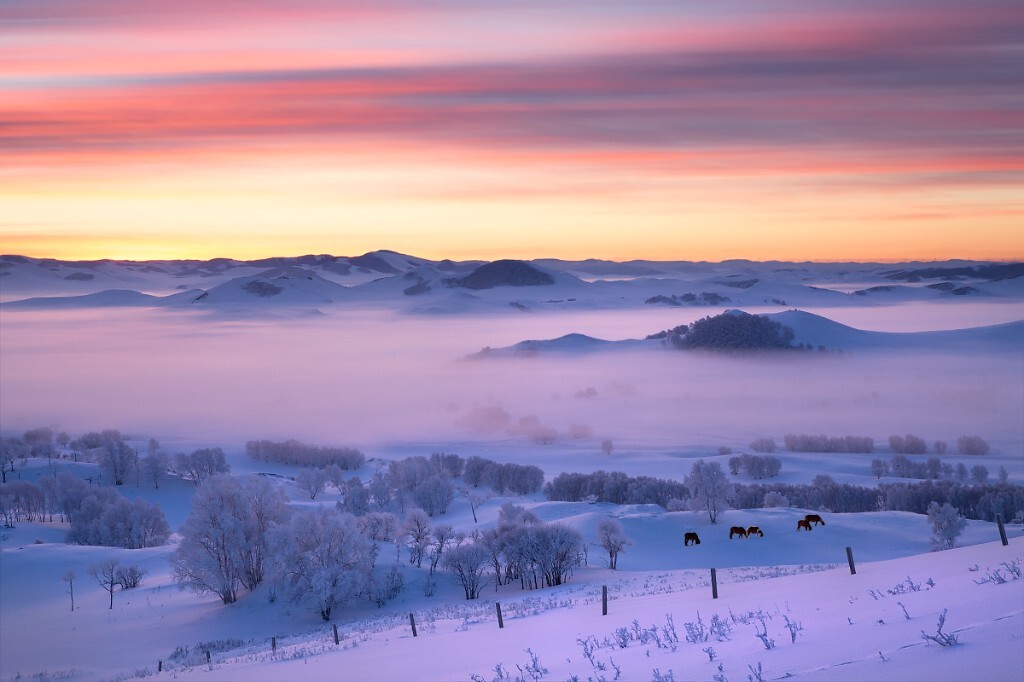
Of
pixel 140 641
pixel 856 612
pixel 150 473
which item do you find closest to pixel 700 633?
pixel 856 612

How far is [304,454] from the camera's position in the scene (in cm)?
12156

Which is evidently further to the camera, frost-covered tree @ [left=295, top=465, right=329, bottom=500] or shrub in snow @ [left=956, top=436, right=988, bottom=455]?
shrub in snow @ [left=956, top=436, right=988, bottom=455]

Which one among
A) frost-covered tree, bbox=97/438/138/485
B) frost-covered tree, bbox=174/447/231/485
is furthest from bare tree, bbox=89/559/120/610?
frost-covered tree, bbox=174/447/231/485

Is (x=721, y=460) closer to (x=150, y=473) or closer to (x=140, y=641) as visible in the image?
(x=150, y=473)

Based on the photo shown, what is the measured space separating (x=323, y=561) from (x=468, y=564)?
7.00 meters

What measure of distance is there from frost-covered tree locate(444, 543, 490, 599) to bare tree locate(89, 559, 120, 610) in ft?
56.6

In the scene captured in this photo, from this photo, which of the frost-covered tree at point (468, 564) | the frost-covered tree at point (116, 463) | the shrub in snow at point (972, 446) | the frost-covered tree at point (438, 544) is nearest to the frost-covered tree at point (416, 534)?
the frost-covered tree at point (438, 544)

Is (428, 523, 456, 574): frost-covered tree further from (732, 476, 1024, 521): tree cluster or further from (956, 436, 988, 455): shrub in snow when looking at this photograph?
(956, 436, 988, 455): shrub in snow

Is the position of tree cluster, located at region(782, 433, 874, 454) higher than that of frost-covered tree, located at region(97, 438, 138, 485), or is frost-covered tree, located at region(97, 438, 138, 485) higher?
frost-covered tree, located at region(97, 438, 138, 485)

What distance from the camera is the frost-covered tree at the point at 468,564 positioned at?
4072 cm

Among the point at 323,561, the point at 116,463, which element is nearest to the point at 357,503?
the point at 323,561

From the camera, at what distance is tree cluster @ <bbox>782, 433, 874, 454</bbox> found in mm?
125438

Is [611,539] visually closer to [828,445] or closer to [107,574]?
[107,574]

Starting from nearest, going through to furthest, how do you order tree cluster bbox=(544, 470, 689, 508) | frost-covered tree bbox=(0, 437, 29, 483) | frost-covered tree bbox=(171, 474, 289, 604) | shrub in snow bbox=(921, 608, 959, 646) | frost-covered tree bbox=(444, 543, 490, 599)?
shrub in snow bbox=(921, 608, 959, 646) < frost-covered tree bbox=(171, 474, 289, 604) < frost-covered tree bbox=(444, 543, 490, 599) < tree cluster bbox=(544, 470, 689, 508) < frost-covered tree bbox=(0, 437, 29, 483)
